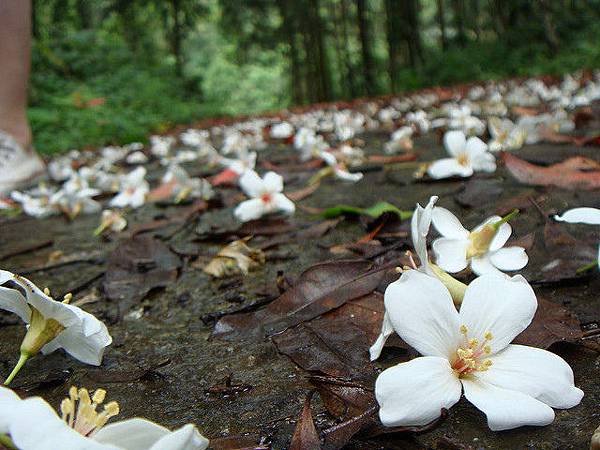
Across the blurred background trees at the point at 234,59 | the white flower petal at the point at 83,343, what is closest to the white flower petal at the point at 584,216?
the white flower petal at the point at 83,343

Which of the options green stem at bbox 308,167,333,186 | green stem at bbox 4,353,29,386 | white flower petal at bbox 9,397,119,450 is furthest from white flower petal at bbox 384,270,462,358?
green stem at bbox 308,167,333,186

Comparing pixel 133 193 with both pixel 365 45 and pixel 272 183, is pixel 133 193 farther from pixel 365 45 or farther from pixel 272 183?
pixel 365 45

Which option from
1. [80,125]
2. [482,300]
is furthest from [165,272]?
[80,125]

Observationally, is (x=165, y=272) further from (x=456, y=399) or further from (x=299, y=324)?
(x=456, y=399)

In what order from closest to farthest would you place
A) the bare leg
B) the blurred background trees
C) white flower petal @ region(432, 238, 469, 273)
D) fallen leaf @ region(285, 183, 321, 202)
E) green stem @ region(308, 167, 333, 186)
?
1. white flower petal @ region(432, 238, 469, 273)
2. fallen leaf @ region(285, 183, 321, 202)
3. green stem @ region(308, 167, 333, 186)
4. the bare leg
5. the blurred background trees

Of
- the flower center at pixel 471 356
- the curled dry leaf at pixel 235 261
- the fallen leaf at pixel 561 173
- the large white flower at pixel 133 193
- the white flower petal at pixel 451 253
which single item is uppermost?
the flower center at pixel 471 356

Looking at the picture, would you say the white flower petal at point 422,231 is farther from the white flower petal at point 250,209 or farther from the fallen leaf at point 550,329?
the white flower petal at point 250,209

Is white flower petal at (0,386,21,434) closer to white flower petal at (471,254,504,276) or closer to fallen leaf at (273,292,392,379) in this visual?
fallen leaf at (273,292,392,379)

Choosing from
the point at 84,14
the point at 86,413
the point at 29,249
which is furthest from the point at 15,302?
the point at 84,14
